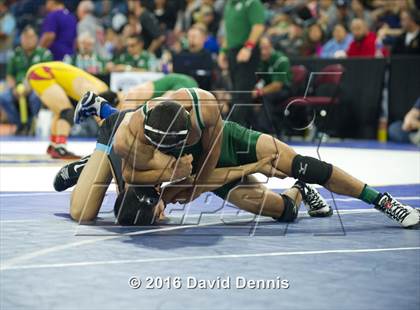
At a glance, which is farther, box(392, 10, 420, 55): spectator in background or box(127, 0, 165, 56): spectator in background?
box(127, 0, 165, 56): spectator in background

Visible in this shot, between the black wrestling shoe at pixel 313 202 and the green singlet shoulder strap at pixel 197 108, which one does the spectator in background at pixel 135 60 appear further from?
the green singlet shoulder strap at pixel 197 108

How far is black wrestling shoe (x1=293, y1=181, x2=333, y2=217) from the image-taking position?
5801mm

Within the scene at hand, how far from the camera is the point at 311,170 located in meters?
5.16

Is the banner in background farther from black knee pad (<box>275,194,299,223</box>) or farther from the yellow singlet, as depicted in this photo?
black knee pad (<box>275,194,299,223</box>)

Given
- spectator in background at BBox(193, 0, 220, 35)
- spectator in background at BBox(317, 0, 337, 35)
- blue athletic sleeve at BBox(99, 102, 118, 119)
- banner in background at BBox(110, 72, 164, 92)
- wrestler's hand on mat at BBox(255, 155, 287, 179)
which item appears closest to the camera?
wrestler's hand on mat at BBox(255, 155, 287, 179)

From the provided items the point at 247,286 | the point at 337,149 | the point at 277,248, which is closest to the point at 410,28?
the point at 337,149

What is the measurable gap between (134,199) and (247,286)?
1764 mm

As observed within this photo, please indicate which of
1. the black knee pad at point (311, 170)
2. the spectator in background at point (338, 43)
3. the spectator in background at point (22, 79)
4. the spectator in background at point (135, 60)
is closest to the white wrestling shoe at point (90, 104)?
the black knee pad at point (311, 170)

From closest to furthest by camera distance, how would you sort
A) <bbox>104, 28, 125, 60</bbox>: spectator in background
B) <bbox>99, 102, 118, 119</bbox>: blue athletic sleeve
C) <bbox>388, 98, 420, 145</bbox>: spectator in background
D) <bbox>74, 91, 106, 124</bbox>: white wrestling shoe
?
<bbox>99, 102, 118, 119</bbox>: blue athletic sleeve < <bbox>74, 91, 106, 124</bbox>: white wrestling shoe < <bbox>388, 98, 420, 145</bbox>: spectator in background < <bbox>104, 28, 125, 60</bbox>: spectator in background

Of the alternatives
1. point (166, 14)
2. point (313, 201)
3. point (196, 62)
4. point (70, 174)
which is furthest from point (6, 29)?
point (313, 201)

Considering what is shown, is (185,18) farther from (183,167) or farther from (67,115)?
(183,167)

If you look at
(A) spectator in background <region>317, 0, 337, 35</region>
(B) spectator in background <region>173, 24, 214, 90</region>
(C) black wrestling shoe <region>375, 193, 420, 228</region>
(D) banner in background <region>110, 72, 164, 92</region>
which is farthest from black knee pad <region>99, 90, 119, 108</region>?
(A) spectator in background <region>317, 0, 337, 35</region>

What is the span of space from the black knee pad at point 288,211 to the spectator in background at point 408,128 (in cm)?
735

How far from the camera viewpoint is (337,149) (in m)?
12.1
